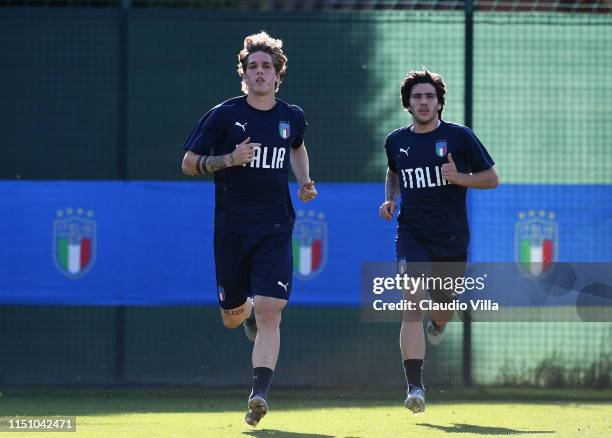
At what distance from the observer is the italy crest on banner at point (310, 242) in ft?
35.7

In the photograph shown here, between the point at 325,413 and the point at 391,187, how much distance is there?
1.74 metres

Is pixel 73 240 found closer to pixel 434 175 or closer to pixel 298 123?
pixel 298 123

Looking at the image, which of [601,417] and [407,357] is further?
[601,417]

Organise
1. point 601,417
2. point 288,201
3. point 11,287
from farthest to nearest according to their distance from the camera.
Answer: point 11,287, point 601,417, point 288,201

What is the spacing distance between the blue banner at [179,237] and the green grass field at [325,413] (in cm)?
82

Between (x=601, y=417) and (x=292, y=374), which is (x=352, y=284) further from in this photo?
(x=601, y=417)

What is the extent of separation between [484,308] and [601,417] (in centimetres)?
193

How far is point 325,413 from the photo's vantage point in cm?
950

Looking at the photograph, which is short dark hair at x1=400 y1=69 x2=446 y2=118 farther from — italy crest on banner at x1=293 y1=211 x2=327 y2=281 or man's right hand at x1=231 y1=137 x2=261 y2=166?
italy crest on banner at x1=293 y1=211 x2=327 y2=281

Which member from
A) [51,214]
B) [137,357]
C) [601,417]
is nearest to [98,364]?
[137,357]

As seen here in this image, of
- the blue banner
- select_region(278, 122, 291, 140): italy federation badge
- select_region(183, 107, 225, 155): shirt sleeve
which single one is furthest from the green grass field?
select_region(278, 122, 291, 140): italy federation badge

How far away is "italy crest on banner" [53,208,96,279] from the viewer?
35.5ft

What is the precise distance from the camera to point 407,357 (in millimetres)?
8367

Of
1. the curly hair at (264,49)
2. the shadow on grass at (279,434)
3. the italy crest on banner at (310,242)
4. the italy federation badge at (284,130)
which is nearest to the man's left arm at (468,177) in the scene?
the italy federation badge at (284,130)
